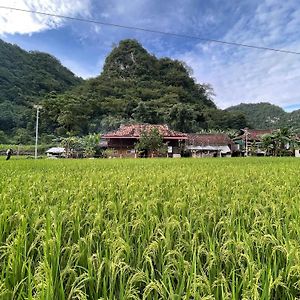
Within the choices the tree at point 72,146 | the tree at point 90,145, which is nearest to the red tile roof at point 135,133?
the tree at point 90,145

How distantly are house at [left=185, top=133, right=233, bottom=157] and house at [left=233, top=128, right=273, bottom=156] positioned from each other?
5.61 ft

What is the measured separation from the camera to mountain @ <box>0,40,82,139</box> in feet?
136

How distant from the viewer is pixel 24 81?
48125mm

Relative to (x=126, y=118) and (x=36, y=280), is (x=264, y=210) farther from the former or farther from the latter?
(x=126, y=118)

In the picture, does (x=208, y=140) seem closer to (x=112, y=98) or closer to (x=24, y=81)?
(x=112, y=98)

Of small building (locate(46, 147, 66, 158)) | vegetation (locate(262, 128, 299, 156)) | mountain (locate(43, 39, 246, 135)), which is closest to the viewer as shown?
vegetation (locate(262, 128, 299, 156))

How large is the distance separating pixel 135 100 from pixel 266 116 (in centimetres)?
2861

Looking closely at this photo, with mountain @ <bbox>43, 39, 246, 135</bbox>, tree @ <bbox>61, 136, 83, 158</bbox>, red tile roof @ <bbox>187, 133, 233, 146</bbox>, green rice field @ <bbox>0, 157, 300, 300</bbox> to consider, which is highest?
mountain @ <bbox>43, 39, 246, 135</bbox>

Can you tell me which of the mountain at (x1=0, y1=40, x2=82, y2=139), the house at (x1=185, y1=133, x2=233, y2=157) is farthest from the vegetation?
the mountain at (x1=0, y1=40, x2=82, y2=139)

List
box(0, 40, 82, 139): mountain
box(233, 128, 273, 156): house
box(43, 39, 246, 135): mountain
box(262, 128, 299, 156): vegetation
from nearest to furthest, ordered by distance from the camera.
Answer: box(262, 128, 299, 156): vegetation, box(233, 128, 273, 156): house, box(43, 39, 246, 135): mountain, box(0, 40, 82, 139): mountain

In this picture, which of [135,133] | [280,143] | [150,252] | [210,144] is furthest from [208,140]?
[150,252]

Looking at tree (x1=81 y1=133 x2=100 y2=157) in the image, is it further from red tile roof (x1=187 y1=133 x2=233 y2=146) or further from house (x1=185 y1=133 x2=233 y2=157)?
red tile roof (x1=187 y1=133 x2=233 y2=146)

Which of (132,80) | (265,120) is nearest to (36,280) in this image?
(132,80)

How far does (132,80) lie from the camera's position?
56.2 m
